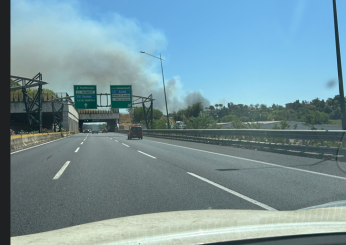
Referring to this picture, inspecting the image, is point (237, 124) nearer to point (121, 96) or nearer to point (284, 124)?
point (284, 124)

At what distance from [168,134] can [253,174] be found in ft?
87.7

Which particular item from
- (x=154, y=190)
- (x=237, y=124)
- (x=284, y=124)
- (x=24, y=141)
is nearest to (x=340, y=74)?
(x=284, y=124)

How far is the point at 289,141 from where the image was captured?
1433 cm

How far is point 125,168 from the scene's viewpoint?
10.1m

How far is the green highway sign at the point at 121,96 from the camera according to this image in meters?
41.2

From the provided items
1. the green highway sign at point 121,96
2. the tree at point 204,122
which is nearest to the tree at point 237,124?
the tree at point 204,122

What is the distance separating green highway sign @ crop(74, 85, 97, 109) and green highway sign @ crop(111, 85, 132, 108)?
2.47 metres

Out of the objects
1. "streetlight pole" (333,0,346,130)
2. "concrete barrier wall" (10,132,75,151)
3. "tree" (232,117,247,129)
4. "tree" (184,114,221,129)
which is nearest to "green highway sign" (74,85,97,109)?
"concrete barrier wall" (10,132,75,151)

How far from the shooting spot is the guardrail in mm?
11628

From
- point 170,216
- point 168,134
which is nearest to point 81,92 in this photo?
point 168,134

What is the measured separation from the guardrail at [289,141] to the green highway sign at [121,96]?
19879 mm

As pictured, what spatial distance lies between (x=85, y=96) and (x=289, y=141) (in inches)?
1249

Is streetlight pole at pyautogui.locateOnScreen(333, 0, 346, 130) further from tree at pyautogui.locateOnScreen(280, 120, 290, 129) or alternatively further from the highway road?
tree at pyautogui.locateOnScreen(280, 120, 290, 129)

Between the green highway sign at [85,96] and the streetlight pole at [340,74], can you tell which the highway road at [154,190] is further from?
the green highway sign at [85,96]
